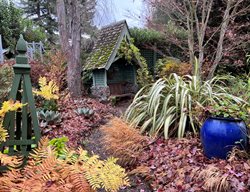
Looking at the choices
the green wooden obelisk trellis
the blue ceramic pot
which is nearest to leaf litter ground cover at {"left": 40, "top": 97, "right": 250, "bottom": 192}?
the blue ceramic pot

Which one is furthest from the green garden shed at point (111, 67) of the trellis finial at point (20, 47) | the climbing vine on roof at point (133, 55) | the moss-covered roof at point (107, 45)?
the trellis finial at point (20, 47)

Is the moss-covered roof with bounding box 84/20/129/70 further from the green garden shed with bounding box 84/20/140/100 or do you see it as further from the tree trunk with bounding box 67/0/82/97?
the tree trunk with bounding box 67/0/82/97

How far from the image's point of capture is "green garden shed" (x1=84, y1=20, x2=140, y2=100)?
8750mm

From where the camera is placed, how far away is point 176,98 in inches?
167

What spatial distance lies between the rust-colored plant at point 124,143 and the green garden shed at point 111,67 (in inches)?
187

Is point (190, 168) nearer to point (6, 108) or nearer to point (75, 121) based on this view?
point (6, 108)

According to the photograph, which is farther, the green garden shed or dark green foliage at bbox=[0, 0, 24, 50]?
dark green foliage at bbox=[0, 0, 24, 50]

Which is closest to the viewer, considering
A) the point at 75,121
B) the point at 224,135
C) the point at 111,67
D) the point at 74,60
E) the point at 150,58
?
the point at 224,135

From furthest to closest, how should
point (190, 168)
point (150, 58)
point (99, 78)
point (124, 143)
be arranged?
point (150, 58), point (99, 78), point (124, 143), point (190, 168)

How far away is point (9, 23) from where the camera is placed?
13312mm

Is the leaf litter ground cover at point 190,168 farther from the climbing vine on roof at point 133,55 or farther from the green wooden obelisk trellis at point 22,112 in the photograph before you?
the climbing vine on roof at point 133,55

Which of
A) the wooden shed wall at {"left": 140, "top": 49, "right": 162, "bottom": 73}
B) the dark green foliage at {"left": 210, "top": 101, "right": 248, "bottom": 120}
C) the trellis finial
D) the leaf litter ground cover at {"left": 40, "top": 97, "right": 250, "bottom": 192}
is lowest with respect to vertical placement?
the leaf litter ground cover at {"left": 40, "top": 97, "right": 250, "bottom": 192}

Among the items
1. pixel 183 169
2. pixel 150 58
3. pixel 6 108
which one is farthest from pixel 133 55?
pixel 6 108

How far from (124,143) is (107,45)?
241 inches
